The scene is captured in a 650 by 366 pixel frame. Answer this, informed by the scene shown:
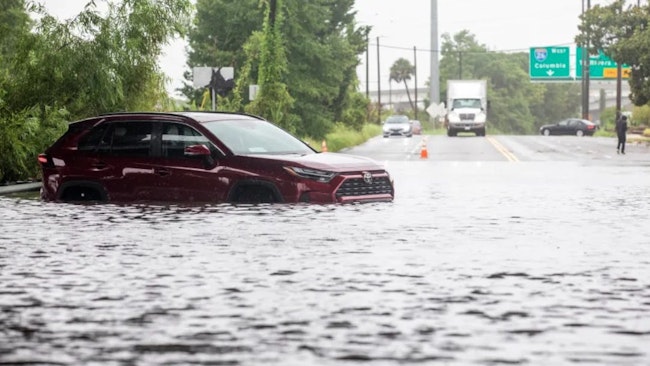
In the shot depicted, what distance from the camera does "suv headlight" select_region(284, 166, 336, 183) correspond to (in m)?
20.0

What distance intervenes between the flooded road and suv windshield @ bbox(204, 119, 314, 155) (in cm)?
94

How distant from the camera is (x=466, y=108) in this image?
8769cm

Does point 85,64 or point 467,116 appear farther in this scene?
point 467,116

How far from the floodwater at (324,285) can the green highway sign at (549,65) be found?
8563 cm

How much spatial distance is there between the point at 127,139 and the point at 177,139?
83 cm

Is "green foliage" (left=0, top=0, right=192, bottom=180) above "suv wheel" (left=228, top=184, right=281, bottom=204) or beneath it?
above

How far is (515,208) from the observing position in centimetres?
2203

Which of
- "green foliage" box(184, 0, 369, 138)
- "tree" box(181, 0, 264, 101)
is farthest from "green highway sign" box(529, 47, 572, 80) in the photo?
"tree" box(181, 0, 264, 101)

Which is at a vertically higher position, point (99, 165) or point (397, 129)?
point (99, 165)

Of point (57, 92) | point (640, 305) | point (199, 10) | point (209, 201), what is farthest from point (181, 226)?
point (199, 10)

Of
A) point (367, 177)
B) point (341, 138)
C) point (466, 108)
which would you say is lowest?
point (341, 138)

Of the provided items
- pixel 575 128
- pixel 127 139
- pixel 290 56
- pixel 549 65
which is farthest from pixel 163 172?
pixel 549 65

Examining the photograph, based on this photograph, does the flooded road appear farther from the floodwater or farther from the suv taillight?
the suv taillight

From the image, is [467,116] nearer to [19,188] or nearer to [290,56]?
[290,56]
